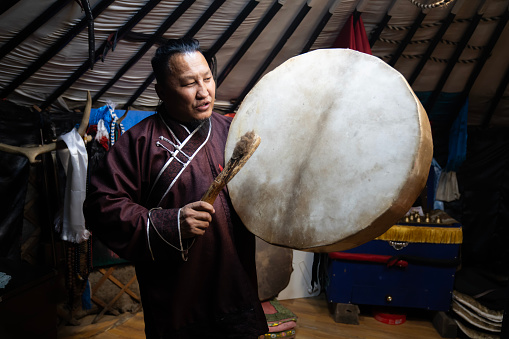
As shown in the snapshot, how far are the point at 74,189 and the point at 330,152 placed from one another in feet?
7.69

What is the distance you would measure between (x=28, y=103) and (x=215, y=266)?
9.21 ft

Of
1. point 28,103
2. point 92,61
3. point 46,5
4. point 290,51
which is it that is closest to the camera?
point 46,5

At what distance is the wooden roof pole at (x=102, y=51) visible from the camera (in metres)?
2.72

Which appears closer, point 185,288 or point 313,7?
point 185,288

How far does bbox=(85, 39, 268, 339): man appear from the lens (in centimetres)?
111

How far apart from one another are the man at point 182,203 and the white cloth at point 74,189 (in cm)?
181

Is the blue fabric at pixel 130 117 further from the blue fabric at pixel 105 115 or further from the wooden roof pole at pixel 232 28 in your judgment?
the wooden roof pole at pixel 232 28

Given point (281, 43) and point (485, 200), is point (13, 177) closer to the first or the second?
point (281, 43)

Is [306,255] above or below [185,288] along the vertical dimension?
below

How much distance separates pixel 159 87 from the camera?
1.18m

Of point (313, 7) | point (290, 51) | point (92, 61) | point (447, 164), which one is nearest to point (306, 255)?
point (447, 164)

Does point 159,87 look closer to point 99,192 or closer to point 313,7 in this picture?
point 99,192

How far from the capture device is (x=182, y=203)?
112 centimetres

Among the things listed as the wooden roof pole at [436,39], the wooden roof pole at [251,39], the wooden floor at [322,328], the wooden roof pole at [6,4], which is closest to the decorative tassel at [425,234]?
the wooden floor at [322,328]
